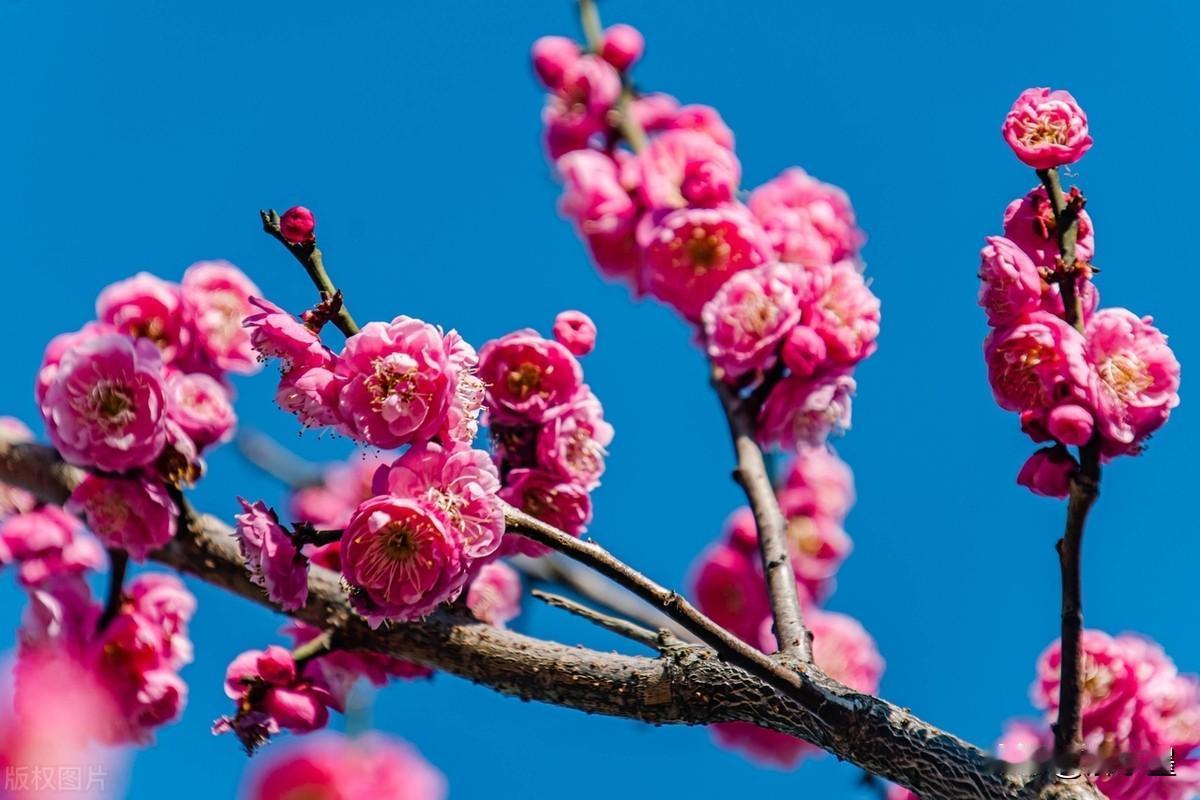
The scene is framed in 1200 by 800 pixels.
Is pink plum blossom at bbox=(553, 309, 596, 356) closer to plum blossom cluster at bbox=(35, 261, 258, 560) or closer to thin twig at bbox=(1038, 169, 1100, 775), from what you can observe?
A: plum blossom cluster at bbox=(35, 261, 258, 560)

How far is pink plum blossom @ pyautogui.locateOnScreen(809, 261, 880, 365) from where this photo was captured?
89.7 inches

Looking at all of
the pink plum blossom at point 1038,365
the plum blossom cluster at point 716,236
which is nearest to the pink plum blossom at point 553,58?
the plum blossom cluster at point 716,236

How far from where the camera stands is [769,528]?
211cm

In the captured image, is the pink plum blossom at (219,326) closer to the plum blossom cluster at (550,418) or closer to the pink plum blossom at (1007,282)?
the plum blossom cluster at (550,418)

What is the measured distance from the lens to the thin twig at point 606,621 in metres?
1.59

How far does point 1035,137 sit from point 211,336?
1.47m

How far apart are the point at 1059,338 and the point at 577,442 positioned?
76 cm

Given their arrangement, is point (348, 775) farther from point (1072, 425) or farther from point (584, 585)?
point (1072, 425)

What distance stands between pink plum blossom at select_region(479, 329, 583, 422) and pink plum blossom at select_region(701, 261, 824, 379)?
471 millimetres

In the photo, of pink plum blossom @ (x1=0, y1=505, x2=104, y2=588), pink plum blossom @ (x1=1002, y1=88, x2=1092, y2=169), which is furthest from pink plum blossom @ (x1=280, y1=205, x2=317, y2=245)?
pink plum blossom @ (x1=0, y1=505, x2=104, y2=588)

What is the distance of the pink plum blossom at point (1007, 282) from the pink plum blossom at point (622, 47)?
6.05ft

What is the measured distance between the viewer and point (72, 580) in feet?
7.66

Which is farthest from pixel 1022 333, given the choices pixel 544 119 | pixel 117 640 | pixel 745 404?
pixel 544 119

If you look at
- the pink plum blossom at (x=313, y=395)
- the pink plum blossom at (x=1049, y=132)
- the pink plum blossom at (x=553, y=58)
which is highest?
the pink plum blossom at (x=553, y=58)
